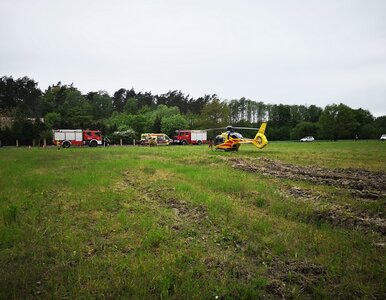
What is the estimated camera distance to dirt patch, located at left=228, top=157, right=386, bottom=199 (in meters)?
11.6

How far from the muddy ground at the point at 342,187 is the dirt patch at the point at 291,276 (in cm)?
291

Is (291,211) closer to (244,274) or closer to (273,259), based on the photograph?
(273,259)

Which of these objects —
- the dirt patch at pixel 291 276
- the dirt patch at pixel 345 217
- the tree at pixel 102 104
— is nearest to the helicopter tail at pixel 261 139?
the dirt patch at pixel 345 217

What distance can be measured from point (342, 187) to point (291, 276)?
873cm

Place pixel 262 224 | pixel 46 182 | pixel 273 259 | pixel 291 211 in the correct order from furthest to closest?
pixel 46 182, pixel 291 211, pixel 262 224, pixel 273 259

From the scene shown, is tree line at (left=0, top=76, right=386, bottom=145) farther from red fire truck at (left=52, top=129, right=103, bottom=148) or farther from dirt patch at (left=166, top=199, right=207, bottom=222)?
dirt patch at (left=166, top=199, right=207, bottom=222)

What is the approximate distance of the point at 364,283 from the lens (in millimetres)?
4918

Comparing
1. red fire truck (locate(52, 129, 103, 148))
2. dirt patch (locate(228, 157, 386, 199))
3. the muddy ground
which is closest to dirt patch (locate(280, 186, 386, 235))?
the muddy ground

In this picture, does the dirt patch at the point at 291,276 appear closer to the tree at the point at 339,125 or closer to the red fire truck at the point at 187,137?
the red fire truck at the point at 187,137

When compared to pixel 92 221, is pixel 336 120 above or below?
above

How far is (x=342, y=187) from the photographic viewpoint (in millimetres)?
12445

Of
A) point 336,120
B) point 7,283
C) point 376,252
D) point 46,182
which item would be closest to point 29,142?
point 46,182

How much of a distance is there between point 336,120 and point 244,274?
288 feet

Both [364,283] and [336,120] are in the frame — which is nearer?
[364,283]
